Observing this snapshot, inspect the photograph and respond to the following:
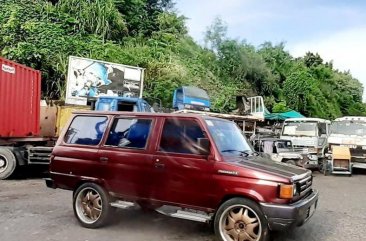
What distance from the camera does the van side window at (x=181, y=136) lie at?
5.32 meters

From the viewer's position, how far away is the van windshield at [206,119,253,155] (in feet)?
17.5

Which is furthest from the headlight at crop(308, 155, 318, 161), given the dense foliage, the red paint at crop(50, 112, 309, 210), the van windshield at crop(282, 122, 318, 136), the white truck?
the red paint at crop(50, 112, 309, 210)

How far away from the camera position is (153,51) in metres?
22.5

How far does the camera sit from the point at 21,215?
651 centimetres

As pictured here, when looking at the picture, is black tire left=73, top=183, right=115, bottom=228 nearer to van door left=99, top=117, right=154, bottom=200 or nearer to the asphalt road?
the asphalt road

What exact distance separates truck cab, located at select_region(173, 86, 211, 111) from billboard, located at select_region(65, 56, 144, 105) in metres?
1.91

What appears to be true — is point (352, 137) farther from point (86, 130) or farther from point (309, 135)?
point (86, 130)

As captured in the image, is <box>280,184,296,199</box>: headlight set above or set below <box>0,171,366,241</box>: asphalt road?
above

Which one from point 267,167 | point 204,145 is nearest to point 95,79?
point 204,145

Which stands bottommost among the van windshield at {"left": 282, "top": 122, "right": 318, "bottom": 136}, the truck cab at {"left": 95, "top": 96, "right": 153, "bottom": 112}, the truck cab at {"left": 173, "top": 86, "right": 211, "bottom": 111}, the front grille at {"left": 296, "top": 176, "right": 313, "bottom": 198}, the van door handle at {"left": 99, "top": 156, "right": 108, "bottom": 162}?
the front grille at {"left": 296, "top": 176, "right": 313, "bottom": 198}

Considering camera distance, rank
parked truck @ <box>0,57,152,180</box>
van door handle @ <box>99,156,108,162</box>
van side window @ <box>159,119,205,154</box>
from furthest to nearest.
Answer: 1. parked truck @ <box>0,57,152,180</box>
2. van door handle @ <box>99,156,108,162</box>
3. van side window @ <box>159,119,205,154</box>

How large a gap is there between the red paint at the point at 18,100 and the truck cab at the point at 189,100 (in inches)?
282

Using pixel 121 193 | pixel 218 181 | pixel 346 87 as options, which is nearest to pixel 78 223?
pixel 121 193

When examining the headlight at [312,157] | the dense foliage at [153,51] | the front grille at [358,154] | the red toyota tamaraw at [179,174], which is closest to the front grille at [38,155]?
the red toyota tamaraw at [179,174]
